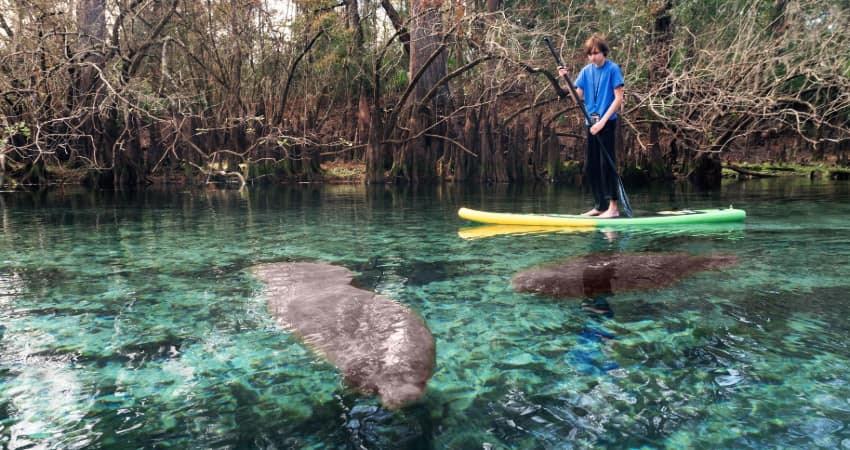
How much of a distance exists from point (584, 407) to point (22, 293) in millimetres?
3171

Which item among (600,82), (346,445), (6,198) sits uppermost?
(600,82)

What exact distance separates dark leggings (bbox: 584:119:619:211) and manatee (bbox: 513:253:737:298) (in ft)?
6.77

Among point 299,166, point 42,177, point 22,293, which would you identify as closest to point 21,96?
point 42,177

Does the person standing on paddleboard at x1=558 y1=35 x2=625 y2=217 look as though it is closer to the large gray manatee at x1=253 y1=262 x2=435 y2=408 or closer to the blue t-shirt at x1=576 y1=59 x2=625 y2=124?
the blue t-shirt at x1=576 y1=59 x2=625 y2=124

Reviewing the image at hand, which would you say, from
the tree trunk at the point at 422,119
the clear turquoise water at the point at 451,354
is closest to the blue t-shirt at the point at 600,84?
the clear turquoise water at the point at 451,354

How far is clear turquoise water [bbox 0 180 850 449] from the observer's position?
1.82 meters

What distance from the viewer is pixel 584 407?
195cm

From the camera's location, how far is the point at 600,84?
6098mm

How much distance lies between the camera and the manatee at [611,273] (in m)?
3.40

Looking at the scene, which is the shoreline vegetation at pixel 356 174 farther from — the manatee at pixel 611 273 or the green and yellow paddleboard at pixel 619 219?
the manatee at pixel 611 273

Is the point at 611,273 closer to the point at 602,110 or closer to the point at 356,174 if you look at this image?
the point at 602,110

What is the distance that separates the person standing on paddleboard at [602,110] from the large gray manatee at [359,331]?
3412 millimetres

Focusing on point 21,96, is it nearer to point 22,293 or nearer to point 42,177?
point 42,177

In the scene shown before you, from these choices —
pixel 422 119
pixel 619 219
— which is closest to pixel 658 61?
pixel 422 119
